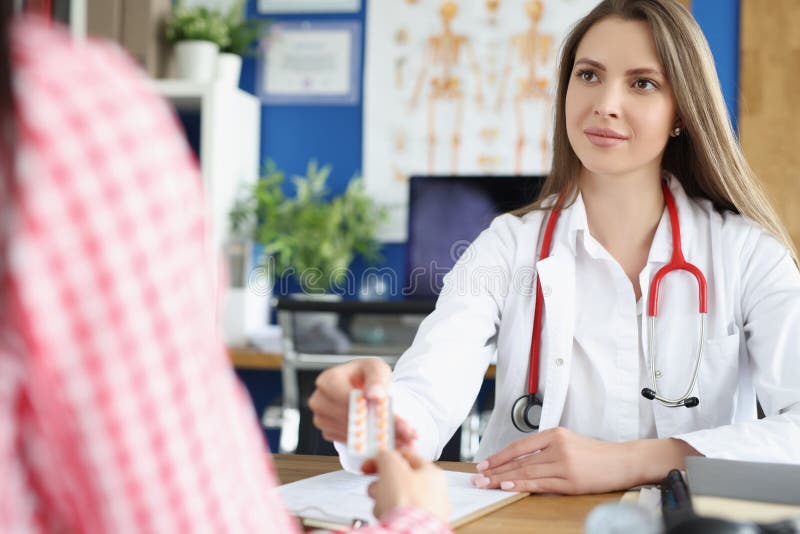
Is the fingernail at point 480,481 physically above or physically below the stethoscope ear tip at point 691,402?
below

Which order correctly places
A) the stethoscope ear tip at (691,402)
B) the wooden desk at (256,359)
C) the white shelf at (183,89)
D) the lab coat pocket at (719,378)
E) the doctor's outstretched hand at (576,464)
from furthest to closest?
the white shelf at (183,89)
the wooden desk at (256,359)
the lab coat pocket at (719,378)
the stethoscope ear tip at (691,402)
the doctor's outstretched hand at (576,464)

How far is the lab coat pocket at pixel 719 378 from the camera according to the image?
4.79 ft

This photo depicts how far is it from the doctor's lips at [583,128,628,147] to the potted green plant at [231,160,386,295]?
1.84 meters

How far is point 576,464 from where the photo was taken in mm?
1078

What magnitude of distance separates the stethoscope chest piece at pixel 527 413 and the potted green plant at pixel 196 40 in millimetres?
2128

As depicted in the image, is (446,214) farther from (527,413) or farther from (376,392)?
(376,392)

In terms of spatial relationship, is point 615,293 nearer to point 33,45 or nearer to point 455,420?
point 455,420

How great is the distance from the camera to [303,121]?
11.6 ft

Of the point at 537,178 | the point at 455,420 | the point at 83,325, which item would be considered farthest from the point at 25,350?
the point at 537,178

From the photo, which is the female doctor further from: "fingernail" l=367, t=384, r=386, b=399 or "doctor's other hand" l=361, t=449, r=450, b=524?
"doctor's other hand" l=361, t=449, r=450, b=524

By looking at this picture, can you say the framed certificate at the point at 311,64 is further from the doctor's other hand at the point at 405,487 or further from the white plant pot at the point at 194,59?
the doctor's other hand at the point at 405,487

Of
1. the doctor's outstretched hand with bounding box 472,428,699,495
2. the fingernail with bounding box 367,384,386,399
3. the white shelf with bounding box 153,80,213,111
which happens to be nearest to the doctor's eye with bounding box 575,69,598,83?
the doctor's outstretched hand with bounding box 472,428,699,495

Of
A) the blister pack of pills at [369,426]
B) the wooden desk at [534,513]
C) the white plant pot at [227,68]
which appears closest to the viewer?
the blister pack of pills at [369,426]

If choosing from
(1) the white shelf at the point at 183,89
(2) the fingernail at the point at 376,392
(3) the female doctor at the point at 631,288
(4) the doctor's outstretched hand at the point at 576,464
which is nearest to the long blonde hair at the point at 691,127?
(3) the female doctor at the point at 631,288
